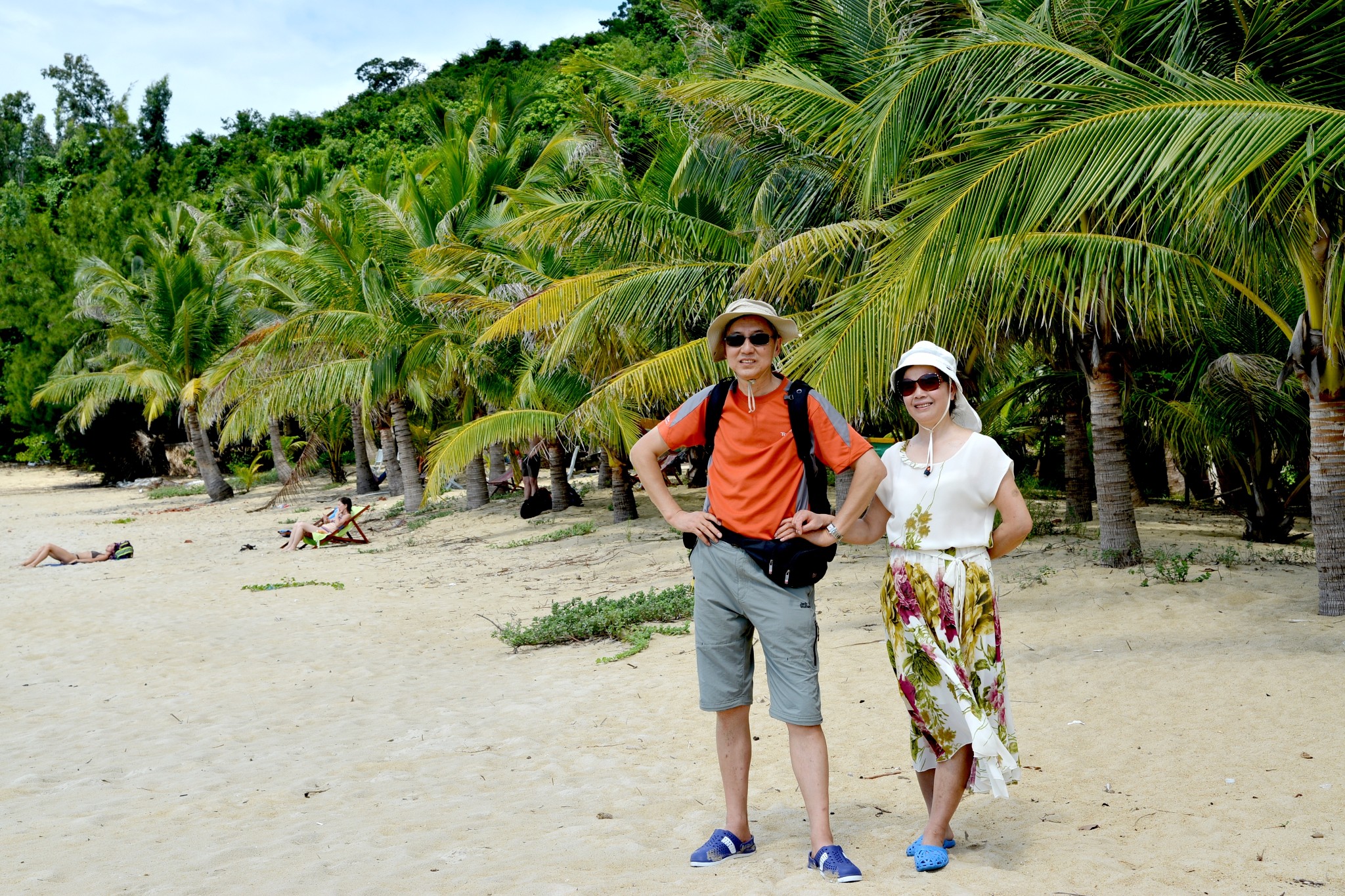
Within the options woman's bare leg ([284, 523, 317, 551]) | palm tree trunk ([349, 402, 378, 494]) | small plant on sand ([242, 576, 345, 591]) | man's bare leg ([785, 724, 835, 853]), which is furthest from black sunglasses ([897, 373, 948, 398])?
palm tree trunk ([349, 402, 378, 494])

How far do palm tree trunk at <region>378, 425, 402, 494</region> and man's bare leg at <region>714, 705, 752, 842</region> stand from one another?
21964 mm

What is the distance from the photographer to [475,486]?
2016 centimetres

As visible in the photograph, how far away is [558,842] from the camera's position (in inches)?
160

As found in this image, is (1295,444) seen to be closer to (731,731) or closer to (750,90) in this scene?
(750,90)

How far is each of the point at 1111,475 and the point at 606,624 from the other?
4557 millimetres

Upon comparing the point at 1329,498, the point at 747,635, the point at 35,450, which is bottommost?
the point at 747,635

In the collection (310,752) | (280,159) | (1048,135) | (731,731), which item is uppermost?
(280,159)

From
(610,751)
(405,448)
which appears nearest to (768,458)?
(610,751)

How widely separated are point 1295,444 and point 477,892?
1003 cm

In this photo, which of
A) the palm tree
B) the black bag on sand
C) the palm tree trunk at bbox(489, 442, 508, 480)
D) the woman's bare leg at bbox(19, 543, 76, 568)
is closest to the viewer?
the woman's bare leg at bbox(19, 543, 76, 568)

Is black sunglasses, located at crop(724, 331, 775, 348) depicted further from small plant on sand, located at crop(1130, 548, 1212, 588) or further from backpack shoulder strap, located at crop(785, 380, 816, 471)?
small plant on sand, located at crop(1130, 548, 1212, 588)

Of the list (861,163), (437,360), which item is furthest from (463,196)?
(861,163)

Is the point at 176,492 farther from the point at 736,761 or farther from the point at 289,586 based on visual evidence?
the point at 736,761

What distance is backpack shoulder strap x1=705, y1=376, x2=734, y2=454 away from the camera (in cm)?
355
